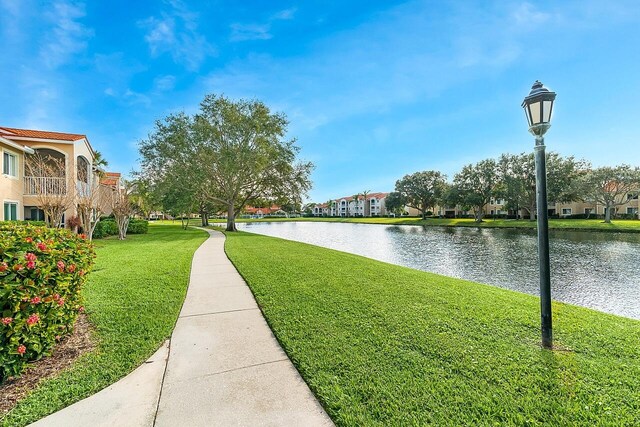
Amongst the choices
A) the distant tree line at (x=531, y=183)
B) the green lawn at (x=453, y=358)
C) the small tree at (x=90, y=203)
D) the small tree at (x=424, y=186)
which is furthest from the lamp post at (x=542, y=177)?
the small tree at (x=424, y=186)

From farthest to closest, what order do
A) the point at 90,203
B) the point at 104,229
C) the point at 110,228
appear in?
1. the point at 110,228
2. the point at 104,229
3. the point at 90,203

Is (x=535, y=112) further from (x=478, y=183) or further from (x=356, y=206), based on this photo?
(x=356, y=206)

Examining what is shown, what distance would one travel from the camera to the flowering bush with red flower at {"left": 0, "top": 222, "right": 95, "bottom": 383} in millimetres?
2510

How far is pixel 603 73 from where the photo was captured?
28.2 feet

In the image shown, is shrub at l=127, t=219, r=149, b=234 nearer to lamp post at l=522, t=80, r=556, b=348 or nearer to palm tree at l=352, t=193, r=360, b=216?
lamp post at l=522, t=80, r=556, b=348

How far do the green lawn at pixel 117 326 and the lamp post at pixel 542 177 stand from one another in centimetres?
483

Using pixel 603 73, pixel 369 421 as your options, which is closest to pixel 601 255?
pixel 603 73

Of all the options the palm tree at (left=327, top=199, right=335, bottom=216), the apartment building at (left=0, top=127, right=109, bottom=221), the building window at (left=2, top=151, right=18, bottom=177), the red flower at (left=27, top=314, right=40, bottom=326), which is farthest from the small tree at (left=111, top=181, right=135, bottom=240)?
the palm tree at (left=327, top=199, right=335, bottom=216)

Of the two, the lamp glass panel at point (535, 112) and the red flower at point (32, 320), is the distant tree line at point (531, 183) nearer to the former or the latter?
the lamp glass panel at point (535, 112)

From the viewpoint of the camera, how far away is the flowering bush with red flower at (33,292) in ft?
8.23

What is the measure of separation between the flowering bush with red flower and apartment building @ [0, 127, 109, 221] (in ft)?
44.0

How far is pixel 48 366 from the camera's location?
3066mm

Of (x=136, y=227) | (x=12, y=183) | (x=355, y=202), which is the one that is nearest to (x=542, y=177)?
(x=12, y=183)

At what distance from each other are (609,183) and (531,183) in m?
7.90
